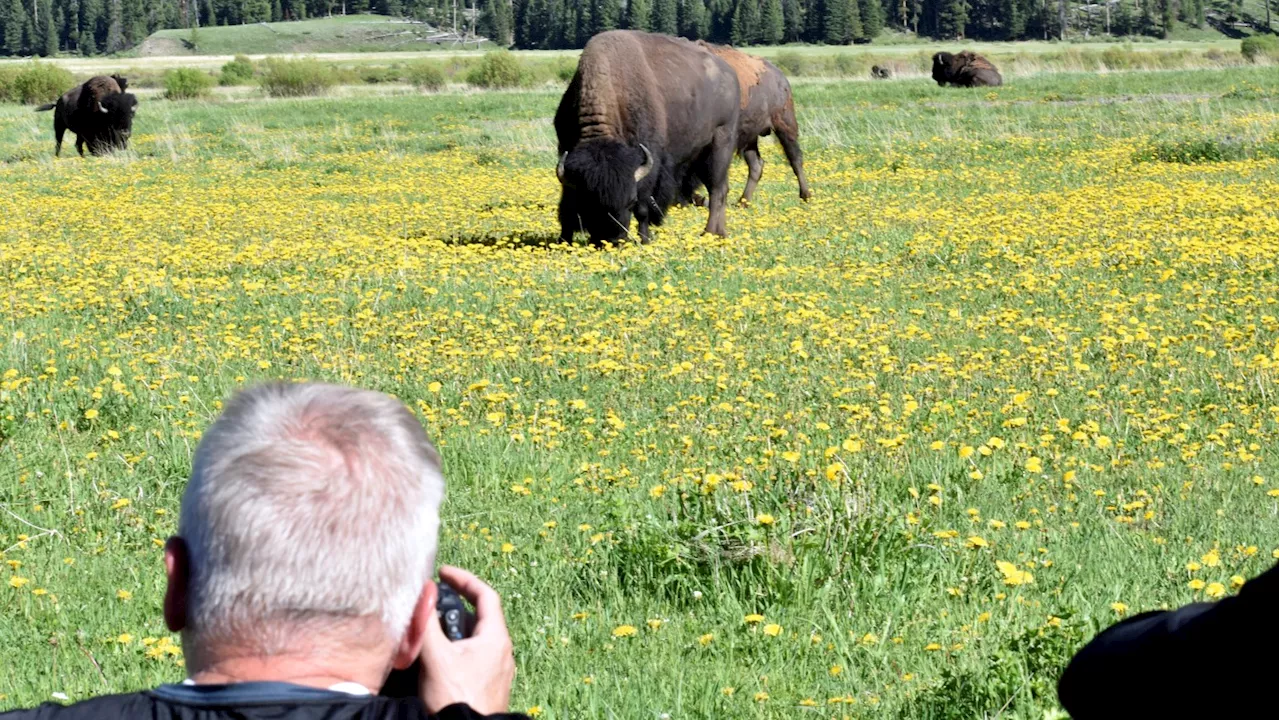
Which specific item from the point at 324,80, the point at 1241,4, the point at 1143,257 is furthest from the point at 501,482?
the point at 1241,4

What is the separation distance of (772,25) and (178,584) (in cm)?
14611

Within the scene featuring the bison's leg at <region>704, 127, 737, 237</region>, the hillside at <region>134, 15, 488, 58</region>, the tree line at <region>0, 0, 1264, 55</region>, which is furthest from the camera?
the hillside at <region>134, 15, 488, 58</region>

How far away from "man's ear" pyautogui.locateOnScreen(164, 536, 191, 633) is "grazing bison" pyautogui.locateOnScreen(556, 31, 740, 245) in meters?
11.6

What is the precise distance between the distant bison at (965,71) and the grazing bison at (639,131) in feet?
114

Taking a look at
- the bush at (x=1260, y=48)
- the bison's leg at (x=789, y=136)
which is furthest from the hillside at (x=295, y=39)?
the bison's leg at (x=789, y=136)

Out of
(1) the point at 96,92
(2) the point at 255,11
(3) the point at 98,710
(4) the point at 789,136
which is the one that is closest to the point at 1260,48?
(1) the point at 96,92

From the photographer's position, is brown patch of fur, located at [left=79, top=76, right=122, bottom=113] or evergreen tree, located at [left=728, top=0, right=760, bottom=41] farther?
evergreen tree, located at [left=728, top=0, right=760, bottom=41]

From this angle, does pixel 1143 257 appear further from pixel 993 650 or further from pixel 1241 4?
pixel 1241 4

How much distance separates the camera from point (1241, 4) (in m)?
166

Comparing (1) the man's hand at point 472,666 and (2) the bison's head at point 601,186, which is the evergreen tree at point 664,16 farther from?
(1) the man's hand at point 472,666

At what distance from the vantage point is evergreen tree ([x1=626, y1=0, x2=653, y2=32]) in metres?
153

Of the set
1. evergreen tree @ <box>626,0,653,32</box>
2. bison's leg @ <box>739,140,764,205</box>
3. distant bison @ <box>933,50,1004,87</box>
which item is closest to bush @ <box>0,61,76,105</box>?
distant bison @ <box>933,50,1004,87</box>

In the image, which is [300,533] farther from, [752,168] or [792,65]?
[792,65]

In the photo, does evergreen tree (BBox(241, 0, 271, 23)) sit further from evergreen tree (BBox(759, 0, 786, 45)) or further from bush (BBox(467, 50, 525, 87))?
bush (BBox(467, 50, 525, 87))
